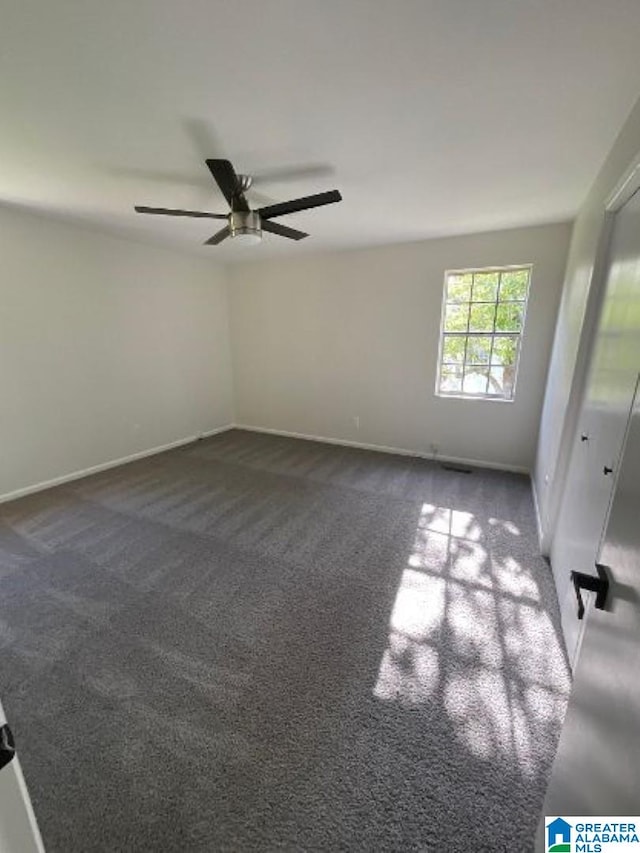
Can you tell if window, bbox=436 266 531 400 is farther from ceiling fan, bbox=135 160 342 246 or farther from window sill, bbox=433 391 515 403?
ceiling fan, bbox=135 160 342 246

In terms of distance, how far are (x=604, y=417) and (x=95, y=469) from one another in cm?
458

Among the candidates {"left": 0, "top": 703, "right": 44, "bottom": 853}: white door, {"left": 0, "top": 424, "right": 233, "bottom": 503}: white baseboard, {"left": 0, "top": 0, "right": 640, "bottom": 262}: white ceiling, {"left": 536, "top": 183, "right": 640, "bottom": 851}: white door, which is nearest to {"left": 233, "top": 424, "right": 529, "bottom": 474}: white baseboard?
{"left": 0, "top": 424, "right": 233, "bottom": 503}: white baseboard

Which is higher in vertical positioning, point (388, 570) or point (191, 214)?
point (191, 214)

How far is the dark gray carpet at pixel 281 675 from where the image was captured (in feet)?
3.90

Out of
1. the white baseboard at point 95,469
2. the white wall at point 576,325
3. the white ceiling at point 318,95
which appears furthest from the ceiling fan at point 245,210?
the white baseboard at point 95,469

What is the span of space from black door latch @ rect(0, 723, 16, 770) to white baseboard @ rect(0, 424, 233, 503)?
3.77 metres

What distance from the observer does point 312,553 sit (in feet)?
8.49

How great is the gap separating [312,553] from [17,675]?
1658 mm

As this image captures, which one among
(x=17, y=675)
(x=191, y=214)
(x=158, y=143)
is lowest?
(x=17, y=675)

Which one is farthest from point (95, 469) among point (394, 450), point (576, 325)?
point (576, 325)

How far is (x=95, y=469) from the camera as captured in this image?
4.06 m

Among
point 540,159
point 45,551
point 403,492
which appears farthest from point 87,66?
point 403,492

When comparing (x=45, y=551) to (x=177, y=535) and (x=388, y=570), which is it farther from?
(x=388, y=570)

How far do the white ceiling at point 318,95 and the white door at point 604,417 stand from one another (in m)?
0.64
